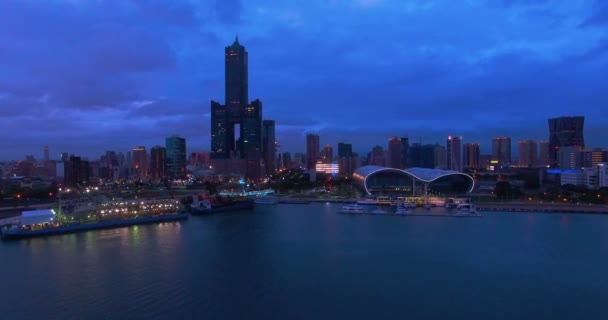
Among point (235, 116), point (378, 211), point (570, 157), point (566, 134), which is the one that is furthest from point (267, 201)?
point (235, 116)

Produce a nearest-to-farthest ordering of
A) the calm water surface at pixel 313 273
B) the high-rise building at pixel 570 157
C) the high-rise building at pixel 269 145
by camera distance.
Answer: the calm water surface at pixel 313 273
the high-rise building at pixel 570 157
the high-rise building at pixel 269 145

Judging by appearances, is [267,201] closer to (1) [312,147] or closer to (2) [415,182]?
(2) [415,182]

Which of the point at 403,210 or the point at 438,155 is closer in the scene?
the point at 403,210

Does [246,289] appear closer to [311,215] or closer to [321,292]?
[321,292]

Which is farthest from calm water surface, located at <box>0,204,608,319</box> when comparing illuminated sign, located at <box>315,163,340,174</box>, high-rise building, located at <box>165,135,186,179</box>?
high-rise building, located at <box>165,135,186,179</box>

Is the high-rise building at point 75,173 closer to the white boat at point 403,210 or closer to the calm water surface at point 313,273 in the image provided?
the calm water surface at point 313,273

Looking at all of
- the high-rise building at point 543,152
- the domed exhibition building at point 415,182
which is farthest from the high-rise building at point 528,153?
the domed exhibition building at point 415,182

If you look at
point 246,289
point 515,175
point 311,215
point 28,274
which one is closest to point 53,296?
point 28,274
